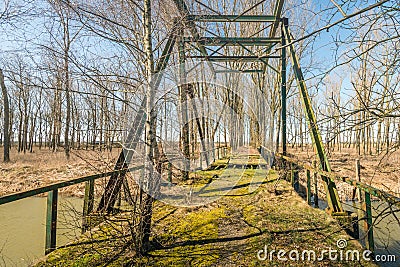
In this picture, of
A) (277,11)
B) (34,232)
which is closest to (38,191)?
(34,232)

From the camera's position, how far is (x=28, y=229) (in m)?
4.19

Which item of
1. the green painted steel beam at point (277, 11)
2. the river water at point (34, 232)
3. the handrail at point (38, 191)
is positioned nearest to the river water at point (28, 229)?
the river water at point (34, 232)

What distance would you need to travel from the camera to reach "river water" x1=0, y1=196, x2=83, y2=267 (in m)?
2.56

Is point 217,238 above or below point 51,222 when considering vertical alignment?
below

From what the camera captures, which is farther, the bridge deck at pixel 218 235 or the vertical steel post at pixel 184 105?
the vertical steel post at pixel 184 105

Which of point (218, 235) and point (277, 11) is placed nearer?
point (218, 235)

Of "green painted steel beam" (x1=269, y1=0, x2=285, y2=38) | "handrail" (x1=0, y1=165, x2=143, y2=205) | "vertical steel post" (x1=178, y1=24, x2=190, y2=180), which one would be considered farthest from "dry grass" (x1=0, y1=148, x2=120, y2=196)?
"green painted steel beam" (x1=269, y1=0, x2=285, y2=38)

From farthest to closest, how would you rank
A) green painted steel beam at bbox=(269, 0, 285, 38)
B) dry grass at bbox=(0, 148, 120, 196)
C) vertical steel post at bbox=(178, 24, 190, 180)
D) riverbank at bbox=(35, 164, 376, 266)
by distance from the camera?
dry grass at bbox=(0, 148, 120, 196) → green painted steel beam at bbox=(269, 0, 285, 38) → vertical steel post at bbox=(178, 24, 190, 180) → riverbank at bbox=(35, 164, 376, 266)

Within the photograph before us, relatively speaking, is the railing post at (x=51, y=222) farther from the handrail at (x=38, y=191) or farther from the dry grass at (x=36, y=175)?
the dry grass at (x=36, y=175)

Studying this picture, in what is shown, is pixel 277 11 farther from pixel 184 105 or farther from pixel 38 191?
pixel 38 191

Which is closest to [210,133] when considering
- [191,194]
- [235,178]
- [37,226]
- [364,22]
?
[235,178]

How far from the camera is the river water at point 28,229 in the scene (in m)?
2.56

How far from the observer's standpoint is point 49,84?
8.05 ft

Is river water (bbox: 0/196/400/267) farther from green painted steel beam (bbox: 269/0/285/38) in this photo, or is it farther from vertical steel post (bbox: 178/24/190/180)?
green painted steel beam (bbox: 269/0/285/38)
